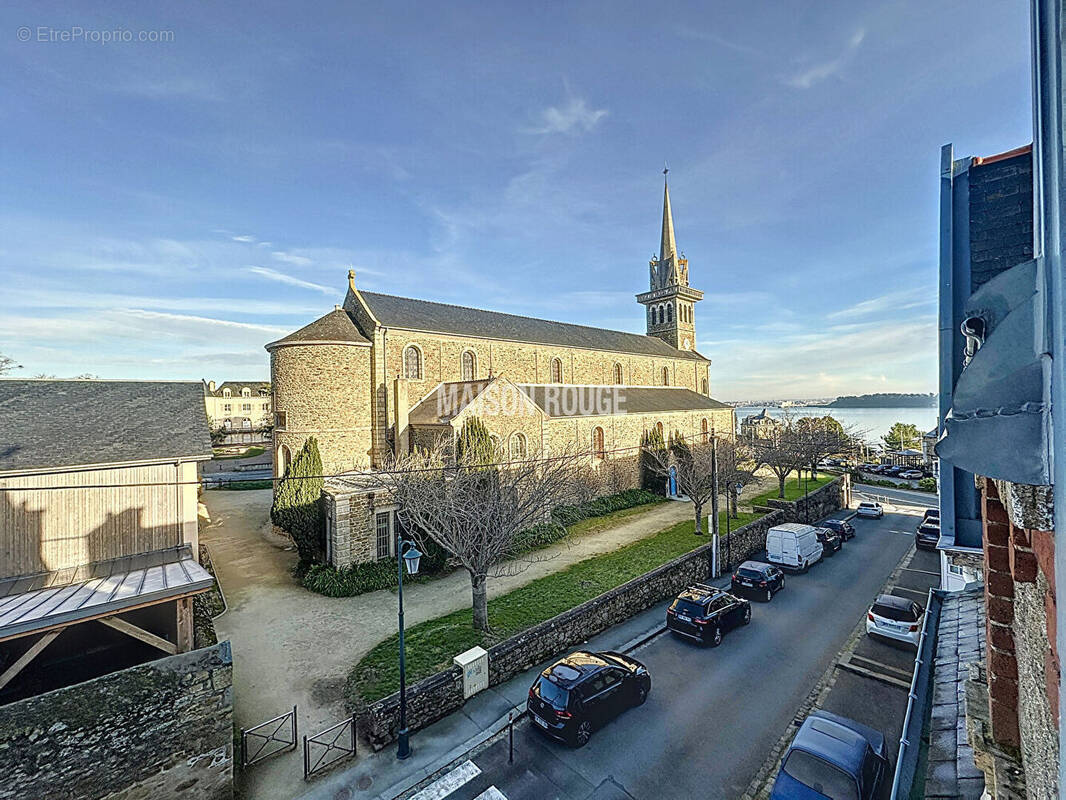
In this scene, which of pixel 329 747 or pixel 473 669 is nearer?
pixel 329 747

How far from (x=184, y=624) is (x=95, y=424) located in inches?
252

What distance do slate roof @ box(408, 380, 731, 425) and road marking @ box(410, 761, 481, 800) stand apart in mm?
13181

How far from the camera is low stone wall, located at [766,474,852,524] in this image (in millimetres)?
25214

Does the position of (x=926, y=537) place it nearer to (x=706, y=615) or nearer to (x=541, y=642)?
(x=706, y=615)

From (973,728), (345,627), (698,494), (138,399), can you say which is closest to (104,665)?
(345,627)

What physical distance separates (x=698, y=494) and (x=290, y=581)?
18053 mm

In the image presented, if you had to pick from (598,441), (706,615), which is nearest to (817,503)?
(598,441)

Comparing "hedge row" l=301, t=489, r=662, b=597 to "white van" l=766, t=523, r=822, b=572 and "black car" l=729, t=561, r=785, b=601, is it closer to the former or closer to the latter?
"black car" l=729, t=561, r=785, b=601

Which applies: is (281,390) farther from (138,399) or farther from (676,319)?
(676,319)

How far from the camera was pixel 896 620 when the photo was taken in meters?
12.9

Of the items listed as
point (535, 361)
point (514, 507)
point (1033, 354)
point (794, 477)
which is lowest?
point (794, 477)

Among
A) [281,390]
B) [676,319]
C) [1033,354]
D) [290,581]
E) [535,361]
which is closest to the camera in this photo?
[1033,354]

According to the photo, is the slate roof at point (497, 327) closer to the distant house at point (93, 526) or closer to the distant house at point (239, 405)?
the distant house at point (93, 526)

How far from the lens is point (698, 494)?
880 inches
